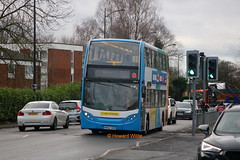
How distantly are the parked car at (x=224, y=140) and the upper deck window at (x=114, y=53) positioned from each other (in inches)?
461

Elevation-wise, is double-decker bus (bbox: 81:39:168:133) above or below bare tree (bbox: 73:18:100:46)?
below

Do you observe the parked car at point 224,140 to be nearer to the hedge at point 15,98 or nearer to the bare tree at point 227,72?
the hedge at point 15,98

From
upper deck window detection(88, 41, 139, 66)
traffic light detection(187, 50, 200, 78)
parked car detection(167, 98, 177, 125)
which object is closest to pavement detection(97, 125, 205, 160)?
traffic light detection(187, 50, 200, 78)

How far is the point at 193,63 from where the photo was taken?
73.3 ft

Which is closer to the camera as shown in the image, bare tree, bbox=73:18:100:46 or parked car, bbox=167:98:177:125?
parked car, bbox=167:98:177:125

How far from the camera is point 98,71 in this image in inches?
901

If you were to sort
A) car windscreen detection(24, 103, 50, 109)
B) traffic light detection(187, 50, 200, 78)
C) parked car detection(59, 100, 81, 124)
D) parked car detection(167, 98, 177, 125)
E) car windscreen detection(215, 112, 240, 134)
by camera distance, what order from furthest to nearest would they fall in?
Result: parked car detection(59, 100, 81, 124) < parked car detection(167, 98, 177, 125) < car windscreen detection(24, 103, 50, 109) < traffic light detection(187, 50, 200, 78) < car windscreen detection(215, 112, 240, 134)

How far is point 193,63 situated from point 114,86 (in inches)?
129

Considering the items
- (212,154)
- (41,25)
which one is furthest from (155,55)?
(212,154)

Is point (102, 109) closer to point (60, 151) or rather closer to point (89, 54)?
point (89, 54)

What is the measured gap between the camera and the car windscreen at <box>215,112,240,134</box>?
10.5 m

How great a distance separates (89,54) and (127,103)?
99.1 inches

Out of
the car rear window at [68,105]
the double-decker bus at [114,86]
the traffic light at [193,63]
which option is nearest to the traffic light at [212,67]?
the traffic light at [193,63]

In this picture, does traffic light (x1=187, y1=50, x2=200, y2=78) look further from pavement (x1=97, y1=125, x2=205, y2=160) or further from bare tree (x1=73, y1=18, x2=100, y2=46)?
bare tree (x1=73, y1=18, x2=100, y2=46)
